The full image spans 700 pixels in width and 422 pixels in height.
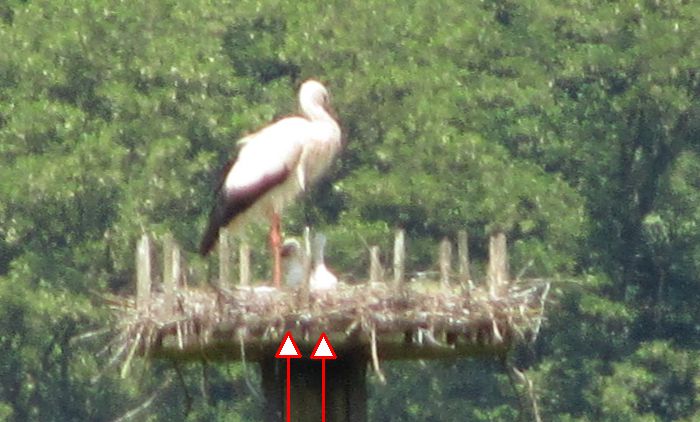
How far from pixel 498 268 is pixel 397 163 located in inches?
760

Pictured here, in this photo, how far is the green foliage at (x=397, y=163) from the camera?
→ 2989 centimetres

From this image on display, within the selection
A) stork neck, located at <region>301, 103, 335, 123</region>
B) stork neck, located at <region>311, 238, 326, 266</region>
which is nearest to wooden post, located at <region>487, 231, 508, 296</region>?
stork neck, located at <region>311, 238, 326, 266</region>

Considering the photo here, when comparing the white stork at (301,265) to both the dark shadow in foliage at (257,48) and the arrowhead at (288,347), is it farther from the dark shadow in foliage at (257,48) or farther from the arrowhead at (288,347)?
the dark shadow in foliage at (257,48)

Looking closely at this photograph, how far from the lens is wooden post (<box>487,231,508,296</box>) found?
36.1 ft

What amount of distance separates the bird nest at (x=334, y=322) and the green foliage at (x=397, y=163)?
16.2m

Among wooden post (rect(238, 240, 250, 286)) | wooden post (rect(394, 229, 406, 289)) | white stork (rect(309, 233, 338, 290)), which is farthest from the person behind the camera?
white stork (rect(309, 233, 338, 290))

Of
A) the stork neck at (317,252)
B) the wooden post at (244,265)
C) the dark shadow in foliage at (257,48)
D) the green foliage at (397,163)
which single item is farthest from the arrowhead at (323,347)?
the dark shadow in foliage at (257,48)

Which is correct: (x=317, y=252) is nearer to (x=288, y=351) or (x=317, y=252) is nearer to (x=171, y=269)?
(x=171, y=269)

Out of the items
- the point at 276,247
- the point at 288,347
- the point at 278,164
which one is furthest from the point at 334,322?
the point at 278,164

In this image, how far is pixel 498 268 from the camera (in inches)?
440

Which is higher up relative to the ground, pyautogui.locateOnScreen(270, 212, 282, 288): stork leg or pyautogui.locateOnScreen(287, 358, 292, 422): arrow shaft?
pyautogui.locateOnScreen(270, 212, 282, 288): stork leg

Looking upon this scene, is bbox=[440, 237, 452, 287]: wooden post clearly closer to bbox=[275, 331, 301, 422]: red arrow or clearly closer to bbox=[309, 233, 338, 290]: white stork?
bbox=[309, 233, 338, 290]: white stork

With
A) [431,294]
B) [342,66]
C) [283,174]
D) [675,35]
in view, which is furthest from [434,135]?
[431,294]

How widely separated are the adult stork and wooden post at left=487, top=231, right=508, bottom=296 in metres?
2.88
